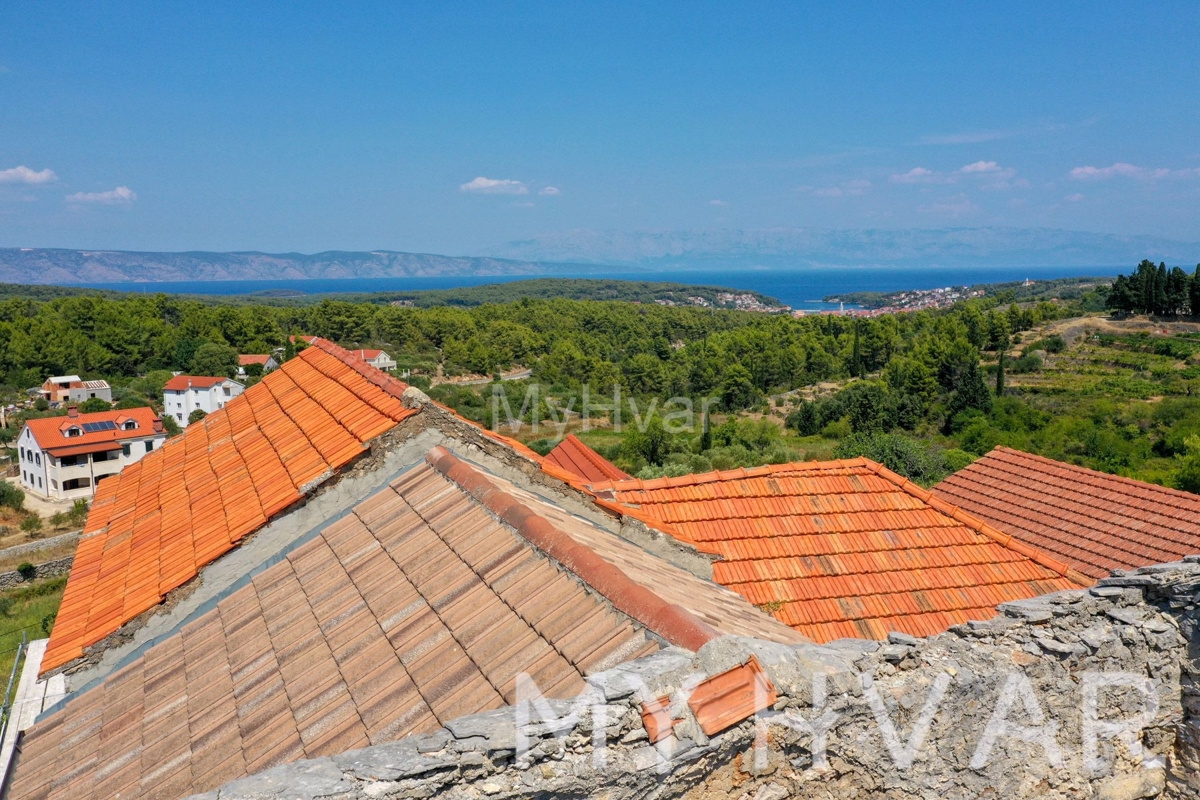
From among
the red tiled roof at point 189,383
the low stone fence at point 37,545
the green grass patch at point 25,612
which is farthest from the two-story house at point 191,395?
the green grass patch at point 25,612

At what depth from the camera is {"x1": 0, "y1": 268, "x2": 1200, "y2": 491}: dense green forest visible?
35.0m

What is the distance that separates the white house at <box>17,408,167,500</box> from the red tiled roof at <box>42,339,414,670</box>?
3409 centimetres

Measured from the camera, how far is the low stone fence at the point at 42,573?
2552cm

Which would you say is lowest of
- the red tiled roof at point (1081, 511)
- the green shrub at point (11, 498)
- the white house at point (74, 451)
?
the green shrub at point (11, 498)

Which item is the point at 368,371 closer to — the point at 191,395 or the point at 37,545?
the point at 37,545

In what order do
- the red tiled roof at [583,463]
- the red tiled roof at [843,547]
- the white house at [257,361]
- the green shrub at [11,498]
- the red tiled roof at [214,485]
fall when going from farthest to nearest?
the white house at [257,361]
the green shrub at [11,498]
the red tiled roof at [583,463]
the red tiled roof at [843,547]
the red tiled roof at [214,485]

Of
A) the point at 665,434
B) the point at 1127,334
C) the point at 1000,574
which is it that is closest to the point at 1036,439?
the point at 665,434

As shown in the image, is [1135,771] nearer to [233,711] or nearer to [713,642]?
[713,642]

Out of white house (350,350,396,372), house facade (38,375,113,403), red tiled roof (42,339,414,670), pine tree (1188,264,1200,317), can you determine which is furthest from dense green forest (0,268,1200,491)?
red tiled roof (42,339,414,670)

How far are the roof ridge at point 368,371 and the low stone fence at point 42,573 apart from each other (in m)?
24.5

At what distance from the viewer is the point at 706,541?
704 centimetres

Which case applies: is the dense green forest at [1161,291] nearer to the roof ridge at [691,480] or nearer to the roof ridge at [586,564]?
the roof ridge at [691,480]

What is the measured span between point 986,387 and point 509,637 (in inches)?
1907

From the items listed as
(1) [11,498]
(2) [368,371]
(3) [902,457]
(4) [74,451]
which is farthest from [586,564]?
(1) [11,498]
